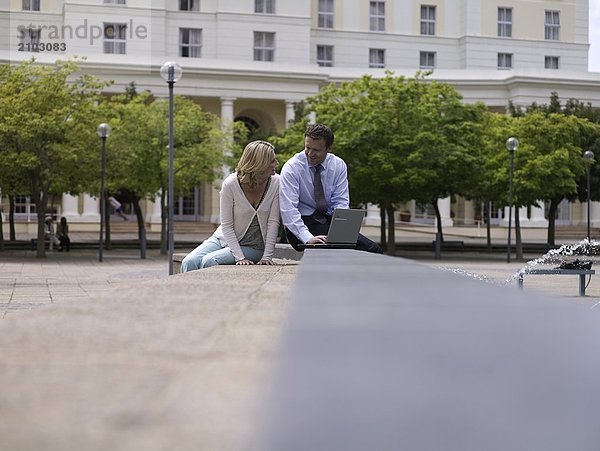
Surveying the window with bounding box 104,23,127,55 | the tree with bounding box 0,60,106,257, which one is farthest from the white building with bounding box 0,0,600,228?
the tree with bounding box 0,60,106,257

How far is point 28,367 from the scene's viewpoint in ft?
3.43

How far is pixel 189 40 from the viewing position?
191 feet

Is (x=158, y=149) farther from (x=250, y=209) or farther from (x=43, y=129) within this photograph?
(x=250, y=209)

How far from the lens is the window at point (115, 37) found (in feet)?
183

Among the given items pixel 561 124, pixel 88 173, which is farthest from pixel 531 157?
pixel 88 173

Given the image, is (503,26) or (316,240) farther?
(503,26)

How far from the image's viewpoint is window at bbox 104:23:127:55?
55.8 meters

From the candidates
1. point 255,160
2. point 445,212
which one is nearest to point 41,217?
point 255,160

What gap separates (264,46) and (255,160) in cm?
5258

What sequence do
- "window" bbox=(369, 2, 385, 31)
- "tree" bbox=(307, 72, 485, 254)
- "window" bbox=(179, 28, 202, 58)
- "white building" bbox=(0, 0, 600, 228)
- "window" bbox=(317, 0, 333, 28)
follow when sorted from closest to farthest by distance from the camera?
"tree" bbox=(307, 72, 485, 254) < "white building" bbox=(0, 0, 600, 228) < "window" bbox=(179, 28, 202, 58) < "window" bbox=(317, 0, 333, 28) < "window" bbox=(369, 2, 385, 31)

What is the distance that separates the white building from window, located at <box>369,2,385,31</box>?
7 cm

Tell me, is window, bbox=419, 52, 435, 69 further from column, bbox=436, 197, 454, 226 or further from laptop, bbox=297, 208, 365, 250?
laptop, bbox=297, 208, 365, 250

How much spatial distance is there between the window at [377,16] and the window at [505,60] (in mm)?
9228

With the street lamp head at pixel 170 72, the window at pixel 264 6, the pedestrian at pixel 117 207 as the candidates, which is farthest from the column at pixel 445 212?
the street lamp head at pixel 170 72
